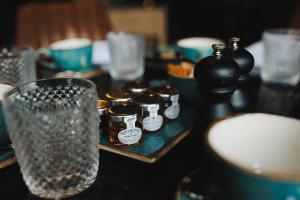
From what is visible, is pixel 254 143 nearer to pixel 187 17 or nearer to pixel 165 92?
pixel 165 92

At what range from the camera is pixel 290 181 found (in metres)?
0.32

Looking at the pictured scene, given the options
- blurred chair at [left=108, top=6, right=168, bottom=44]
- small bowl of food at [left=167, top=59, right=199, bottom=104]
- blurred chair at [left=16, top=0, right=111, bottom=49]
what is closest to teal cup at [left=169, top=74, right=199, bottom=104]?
small bowl of food at [left=167, top=59, right=199, bottom=104]

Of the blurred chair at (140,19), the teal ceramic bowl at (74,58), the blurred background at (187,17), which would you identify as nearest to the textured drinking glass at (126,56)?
the teal ceramic bowl at (74,58)

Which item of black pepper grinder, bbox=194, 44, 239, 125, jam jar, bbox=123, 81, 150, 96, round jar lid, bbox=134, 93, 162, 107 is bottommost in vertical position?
jam jar, bbox=123, 81, 150, 96

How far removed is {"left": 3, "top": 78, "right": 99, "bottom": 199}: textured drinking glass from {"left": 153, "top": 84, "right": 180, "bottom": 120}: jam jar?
18 centimetres

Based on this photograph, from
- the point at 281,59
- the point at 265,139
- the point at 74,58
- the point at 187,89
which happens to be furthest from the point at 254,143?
the point at 74,58

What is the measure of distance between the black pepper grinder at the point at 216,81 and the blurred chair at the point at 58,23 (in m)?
1.07

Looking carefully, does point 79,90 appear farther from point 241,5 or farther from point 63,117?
point 241,5

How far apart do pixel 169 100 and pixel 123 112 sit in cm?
12

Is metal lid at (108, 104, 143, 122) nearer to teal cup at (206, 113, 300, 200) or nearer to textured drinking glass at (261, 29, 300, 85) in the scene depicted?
teal cup at (206, 113, 300, 200)

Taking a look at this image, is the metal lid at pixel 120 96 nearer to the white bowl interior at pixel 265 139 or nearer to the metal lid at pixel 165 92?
the metal lid at pixel 165 92

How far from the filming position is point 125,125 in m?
0.53

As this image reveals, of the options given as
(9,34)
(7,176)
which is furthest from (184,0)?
(7,176)

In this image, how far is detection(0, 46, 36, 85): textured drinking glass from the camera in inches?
30.8
